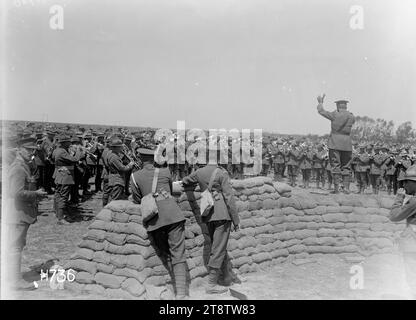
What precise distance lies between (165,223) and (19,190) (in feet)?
6.54

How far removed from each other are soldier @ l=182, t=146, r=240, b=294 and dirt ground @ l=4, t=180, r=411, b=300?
32cm

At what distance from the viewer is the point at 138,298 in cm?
528

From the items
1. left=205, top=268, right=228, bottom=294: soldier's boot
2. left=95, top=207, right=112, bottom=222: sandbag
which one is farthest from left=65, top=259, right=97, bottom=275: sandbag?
left=205, top=268, right=228, bottom=294: soldier's boot

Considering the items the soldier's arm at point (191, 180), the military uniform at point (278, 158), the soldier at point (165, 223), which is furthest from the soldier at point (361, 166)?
the soldier at point (165, 223)

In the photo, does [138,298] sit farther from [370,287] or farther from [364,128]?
[364,128]

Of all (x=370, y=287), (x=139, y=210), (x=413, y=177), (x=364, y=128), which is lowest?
(x=370, y=287)

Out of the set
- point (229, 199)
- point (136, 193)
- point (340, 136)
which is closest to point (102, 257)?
point (136, 193)

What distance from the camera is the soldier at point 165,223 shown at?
5398mm

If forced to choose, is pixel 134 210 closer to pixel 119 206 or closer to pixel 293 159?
pixel 119 206

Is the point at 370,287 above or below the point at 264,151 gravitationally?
below

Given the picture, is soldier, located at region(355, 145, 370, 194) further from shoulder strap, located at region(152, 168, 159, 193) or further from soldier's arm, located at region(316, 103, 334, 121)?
shoulder strap, located at region(152, 168, 159, 193)

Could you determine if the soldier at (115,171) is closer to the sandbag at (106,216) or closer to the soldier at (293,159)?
the sandbag at (106,216)

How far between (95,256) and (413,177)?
14.0 ft
